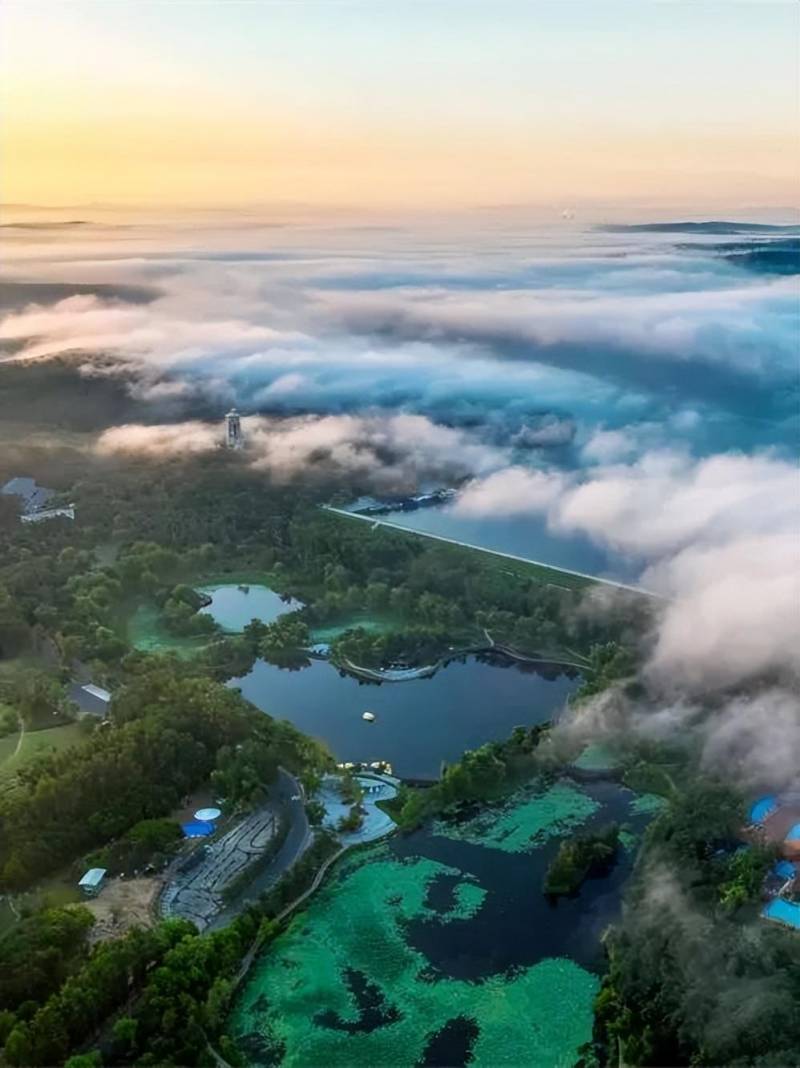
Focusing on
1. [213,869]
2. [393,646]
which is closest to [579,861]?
[213,869]

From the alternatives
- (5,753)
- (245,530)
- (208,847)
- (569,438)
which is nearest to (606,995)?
(208,847)

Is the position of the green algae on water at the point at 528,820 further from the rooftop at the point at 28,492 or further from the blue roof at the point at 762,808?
the rooftop at the point at 28,492

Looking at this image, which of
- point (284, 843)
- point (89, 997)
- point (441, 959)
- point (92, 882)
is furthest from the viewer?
point (284, 843)

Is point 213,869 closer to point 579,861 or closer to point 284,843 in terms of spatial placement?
point 284,843

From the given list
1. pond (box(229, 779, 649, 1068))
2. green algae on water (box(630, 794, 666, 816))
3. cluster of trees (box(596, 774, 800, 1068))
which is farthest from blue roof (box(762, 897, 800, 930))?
green algae on water (box(630, 794, 666, 816))

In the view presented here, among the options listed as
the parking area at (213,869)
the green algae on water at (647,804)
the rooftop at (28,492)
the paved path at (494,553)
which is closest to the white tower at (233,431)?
the paved path at (494,553)

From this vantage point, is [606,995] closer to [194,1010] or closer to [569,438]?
[194,1010]
